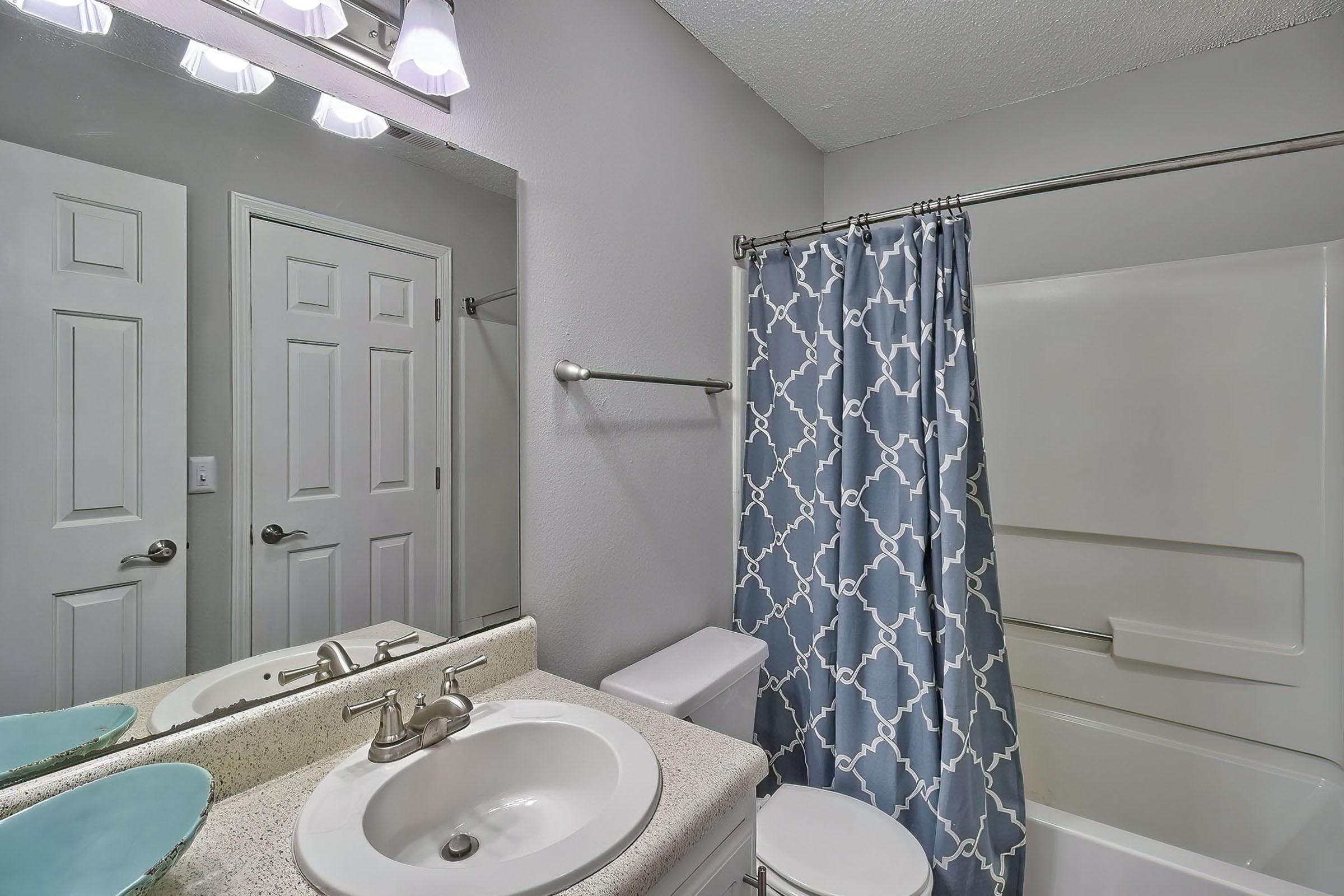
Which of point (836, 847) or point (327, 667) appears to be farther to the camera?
point (836, 847)

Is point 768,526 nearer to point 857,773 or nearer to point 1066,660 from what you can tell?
point 857,773

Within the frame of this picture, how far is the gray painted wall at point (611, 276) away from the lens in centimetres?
122

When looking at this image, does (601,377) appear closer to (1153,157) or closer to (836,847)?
(836,847)

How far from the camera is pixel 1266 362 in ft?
5.34

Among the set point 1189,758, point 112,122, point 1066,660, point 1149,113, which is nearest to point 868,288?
point 1149,113

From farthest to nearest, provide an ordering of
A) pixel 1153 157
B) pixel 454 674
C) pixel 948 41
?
pixel 1153 157 → pixel 948 41 → pixel 454 674

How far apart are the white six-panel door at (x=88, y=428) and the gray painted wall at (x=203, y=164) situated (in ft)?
0.06

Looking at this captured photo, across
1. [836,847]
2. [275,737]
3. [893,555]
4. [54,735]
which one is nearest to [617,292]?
[893,555]

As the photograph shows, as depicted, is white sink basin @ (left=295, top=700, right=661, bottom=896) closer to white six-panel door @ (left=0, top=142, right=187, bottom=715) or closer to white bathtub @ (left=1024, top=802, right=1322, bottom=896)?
white six-panel door @ (left=0, top=142, right=187, bottom=715)

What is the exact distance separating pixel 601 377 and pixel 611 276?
0.27 m

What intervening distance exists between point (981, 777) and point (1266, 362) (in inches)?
53.6

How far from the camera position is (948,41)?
1722 mm

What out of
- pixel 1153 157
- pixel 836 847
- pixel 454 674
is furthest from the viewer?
pixel 1153 157

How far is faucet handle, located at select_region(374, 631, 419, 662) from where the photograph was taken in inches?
39.4
